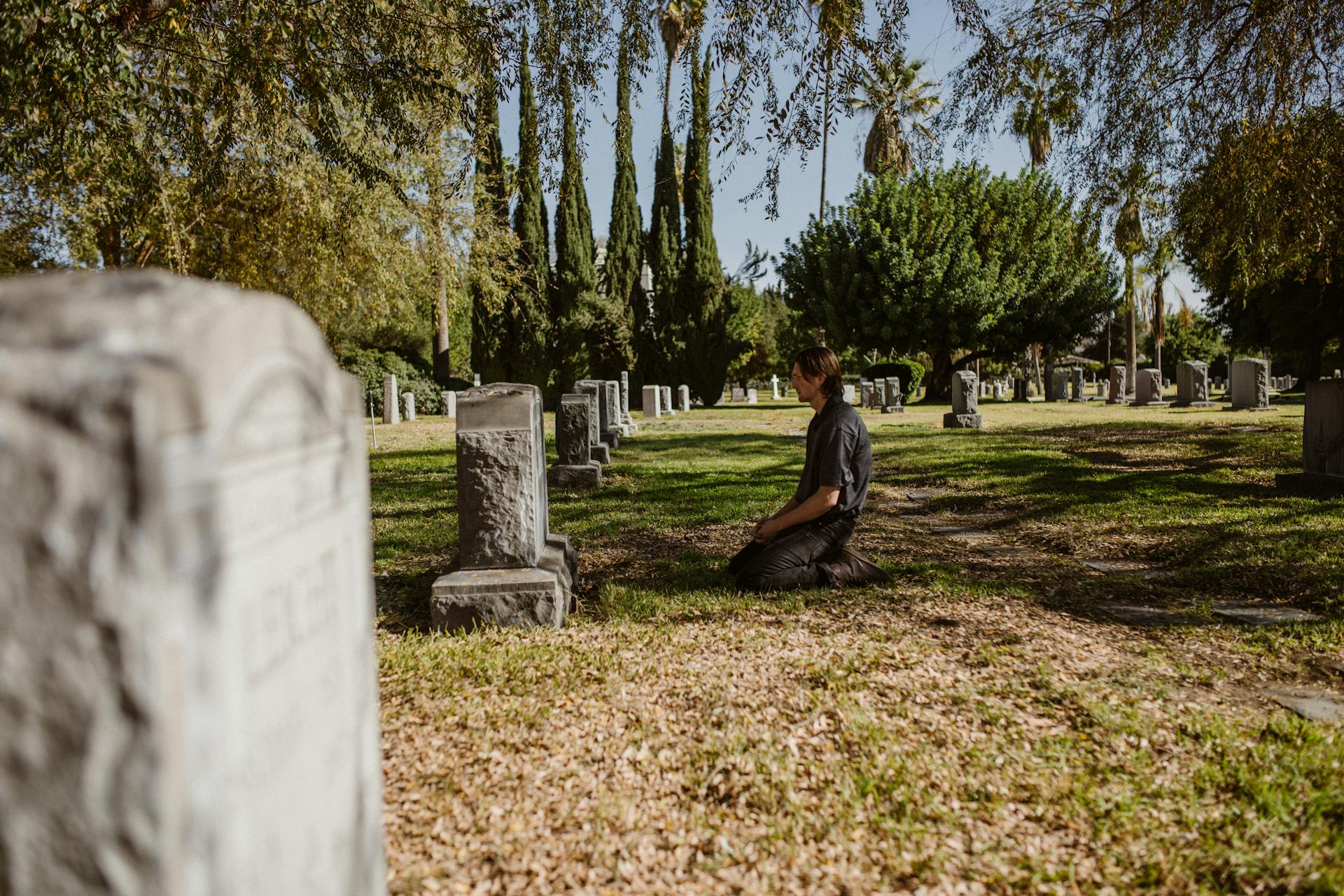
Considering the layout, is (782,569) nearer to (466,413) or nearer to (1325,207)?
(466,413)

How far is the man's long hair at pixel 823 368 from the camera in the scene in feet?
15.7

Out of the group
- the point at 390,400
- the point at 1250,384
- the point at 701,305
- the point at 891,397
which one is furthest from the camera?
the point at 701,305

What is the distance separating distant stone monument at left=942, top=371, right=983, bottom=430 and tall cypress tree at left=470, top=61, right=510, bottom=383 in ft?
31.9

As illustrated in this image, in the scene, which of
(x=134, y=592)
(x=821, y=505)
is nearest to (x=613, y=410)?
(x=821, y=505)

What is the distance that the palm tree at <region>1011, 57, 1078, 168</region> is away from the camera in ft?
26.3

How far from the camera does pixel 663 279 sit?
30547mm

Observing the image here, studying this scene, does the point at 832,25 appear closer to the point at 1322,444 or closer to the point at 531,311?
the point at 1322,444

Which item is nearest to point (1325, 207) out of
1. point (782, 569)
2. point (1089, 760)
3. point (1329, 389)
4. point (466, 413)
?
point (1329, 389)

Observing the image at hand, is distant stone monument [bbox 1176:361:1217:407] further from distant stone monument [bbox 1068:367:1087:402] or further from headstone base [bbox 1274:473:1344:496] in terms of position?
headstone base [bbox 1274:473:1344:496]

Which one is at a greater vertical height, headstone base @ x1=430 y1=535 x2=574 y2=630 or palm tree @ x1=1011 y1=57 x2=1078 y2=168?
palm tree @ x1=1011 y1=57 x2=1078 y2=168

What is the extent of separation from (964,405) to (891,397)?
264 inches

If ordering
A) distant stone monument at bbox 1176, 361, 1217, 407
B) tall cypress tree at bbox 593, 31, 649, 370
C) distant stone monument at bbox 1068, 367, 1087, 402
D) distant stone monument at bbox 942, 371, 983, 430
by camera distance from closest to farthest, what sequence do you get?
distant stone monument at bbox 942, 371, 983, 430 < distant stone monument at bbox 1176, 361, 1217, 407 < tall cypress tree at bbox 593, 31, 649, 370 < distant stone monument at bbox 1068, 367, 1087, 402

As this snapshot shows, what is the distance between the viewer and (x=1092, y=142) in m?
8.39

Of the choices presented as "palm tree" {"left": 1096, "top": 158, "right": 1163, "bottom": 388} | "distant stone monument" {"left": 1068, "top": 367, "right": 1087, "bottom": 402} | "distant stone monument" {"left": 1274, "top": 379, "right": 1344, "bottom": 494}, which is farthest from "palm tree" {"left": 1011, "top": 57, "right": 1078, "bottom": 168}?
"distant stone monument" {"left": 1068, "top": 367, "right": 1087, "bottom": 402}
